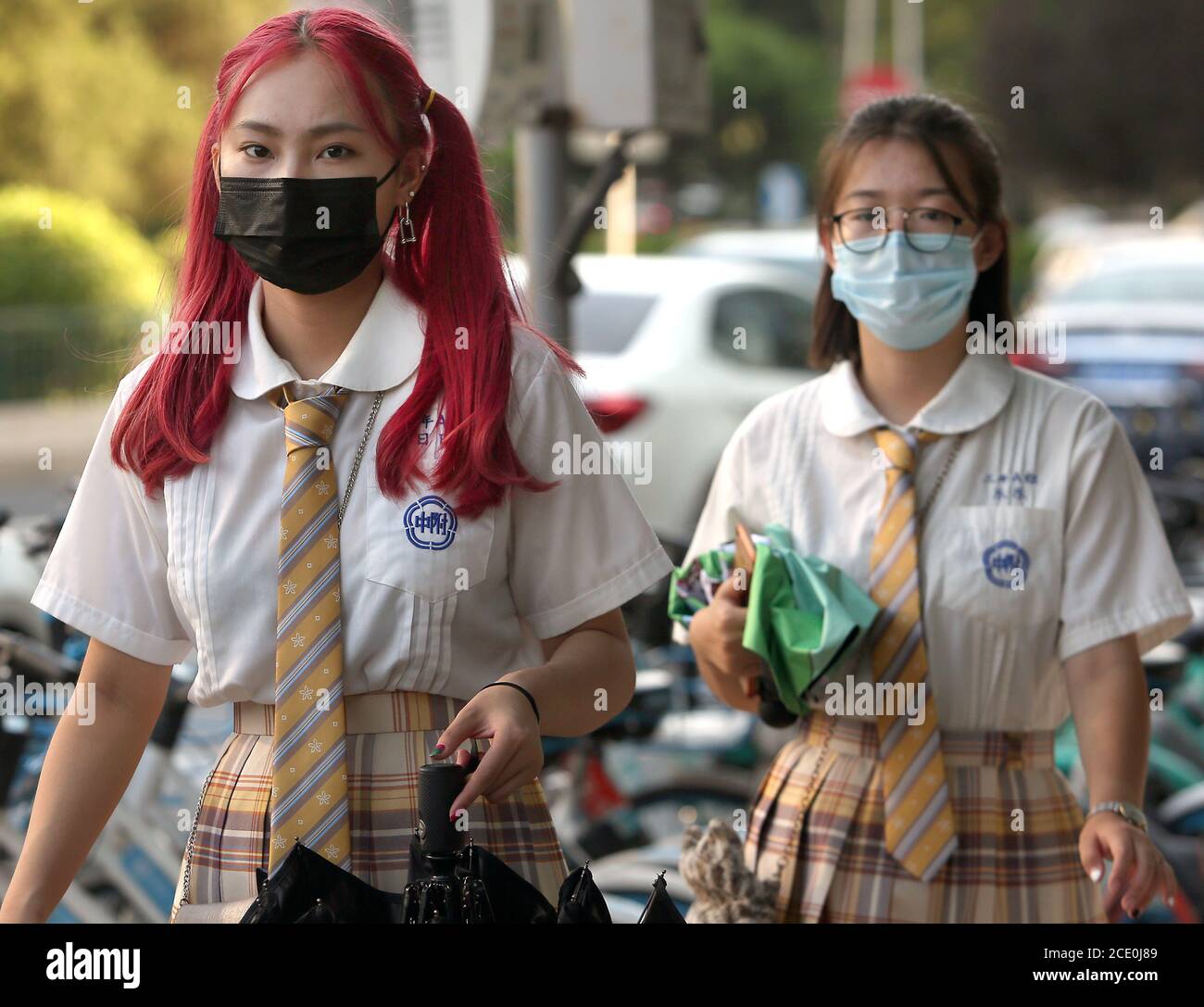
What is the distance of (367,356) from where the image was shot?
6.81 ft

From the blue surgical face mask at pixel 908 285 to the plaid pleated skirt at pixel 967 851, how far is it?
0.63 m

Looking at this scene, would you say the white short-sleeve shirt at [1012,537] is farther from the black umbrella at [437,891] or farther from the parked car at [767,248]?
the parked car at [767,248]

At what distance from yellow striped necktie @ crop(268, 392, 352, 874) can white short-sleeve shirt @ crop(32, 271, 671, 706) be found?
0.03 m

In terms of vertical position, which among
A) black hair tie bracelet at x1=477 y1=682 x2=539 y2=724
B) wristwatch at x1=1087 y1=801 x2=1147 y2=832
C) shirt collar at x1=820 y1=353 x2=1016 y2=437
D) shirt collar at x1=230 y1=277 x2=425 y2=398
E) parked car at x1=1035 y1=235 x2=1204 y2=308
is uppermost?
parked car at x1=1035 y1=235 x2=1204 y2=308

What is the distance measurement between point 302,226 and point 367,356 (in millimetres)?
173

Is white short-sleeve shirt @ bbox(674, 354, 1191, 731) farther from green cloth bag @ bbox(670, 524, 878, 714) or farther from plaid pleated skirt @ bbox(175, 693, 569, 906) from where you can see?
plaid pleated skirt @ bbox(175, 693, 569, 906)

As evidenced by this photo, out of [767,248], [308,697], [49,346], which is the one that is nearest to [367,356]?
[308,697]

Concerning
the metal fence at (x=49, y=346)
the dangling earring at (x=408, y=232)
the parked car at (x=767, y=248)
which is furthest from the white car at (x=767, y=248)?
the dangling earring at (x=408, y=232)

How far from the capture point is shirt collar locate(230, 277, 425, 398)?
6.77ft

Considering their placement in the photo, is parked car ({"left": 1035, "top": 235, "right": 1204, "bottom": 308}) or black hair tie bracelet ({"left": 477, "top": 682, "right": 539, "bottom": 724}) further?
parked car ({"left": 1035, "top": 235, "right": 1204, "bottom": 308})

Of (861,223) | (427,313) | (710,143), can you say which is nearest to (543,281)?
(861,223)

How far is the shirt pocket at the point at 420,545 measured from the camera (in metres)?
2.00

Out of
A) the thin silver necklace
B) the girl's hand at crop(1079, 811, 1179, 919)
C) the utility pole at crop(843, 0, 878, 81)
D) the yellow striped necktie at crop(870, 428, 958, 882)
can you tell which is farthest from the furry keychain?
the utility pole at crop(843, 0, 878, 81)
